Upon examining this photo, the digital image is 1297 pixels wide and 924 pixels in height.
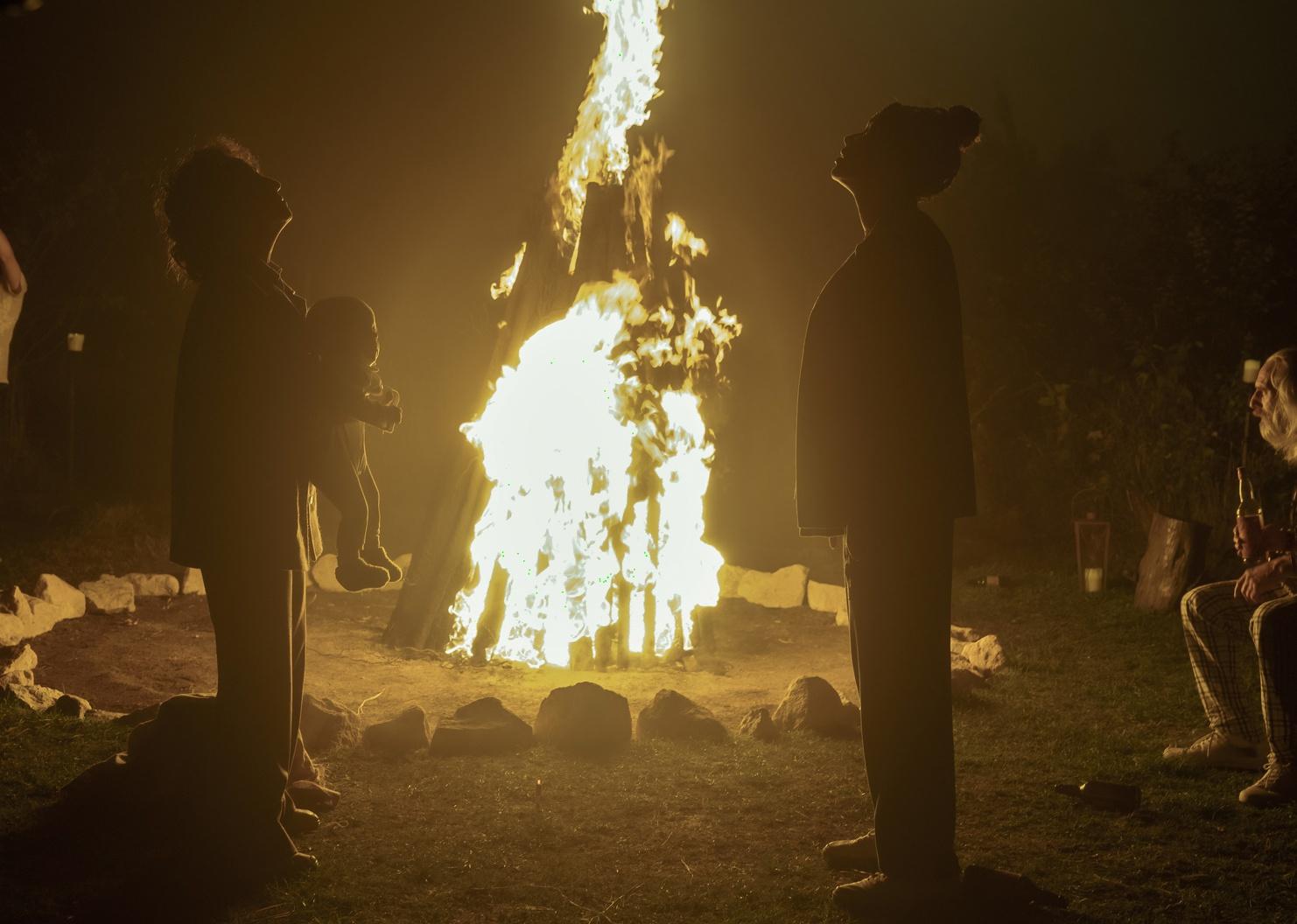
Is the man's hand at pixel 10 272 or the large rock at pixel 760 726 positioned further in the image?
the large rock at pixel 760 726

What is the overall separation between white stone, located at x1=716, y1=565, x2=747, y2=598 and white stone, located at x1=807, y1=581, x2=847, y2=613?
813 mm

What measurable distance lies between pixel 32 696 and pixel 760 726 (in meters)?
3.88

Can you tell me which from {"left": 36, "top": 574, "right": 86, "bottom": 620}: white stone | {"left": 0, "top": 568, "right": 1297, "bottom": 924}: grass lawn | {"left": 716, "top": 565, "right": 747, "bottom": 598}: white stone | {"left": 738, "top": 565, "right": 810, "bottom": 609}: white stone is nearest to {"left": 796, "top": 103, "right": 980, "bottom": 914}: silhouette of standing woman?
{"left": 0, "top": 568, "right": 1297, "bottom": 924}: grass lawn

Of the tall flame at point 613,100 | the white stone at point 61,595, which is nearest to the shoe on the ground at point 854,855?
the tall flame at point 613,100

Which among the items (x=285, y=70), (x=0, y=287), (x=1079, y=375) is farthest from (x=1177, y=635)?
(x=285, y=70)

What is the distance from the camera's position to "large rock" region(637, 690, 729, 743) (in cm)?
545

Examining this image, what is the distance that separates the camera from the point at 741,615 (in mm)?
9234

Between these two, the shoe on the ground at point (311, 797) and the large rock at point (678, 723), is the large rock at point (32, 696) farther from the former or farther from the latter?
the large rock at point (678, 723)

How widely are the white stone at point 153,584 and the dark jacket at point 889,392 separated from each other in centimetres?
758

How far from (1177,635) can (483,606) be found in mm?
5308

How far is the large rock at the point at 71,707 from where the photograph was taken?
5371mm

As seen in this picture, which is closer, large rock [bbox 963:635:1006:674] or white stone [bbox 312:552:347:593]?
large rock [bbox 963:635:1006:674]

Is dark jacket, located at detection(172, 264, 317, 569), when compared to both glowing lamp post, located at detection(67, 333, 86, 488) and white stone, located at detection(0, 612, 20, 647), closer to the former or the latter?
white stone, located at detection(0, 612, 20, 647)

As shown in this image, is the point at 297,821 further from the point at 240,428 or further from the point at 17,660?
the point at 17,660
